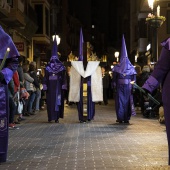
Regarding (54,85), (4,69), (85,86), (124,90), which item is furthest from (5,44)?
(85,86)

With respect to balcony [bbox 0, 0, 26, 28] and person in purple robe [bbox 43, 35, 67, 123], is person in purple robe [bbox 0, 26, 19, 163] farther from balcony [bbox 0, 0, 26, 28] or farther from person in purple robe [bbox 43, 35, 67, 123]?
balcony [bbox 0, 0, 26, 28]

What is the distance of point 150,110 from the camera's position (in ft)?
58.6

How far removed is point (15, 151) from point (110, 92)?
27.3 m

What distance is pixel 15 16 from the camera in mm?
26016

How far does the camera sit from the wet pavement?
26.0ft

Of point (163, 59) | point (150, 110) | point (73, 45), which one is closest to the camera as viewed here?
point (163, 59)

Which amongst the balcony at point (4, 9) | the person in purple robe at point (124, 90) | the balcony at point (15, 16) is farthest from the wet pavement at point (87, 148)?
the balcony at point (15, 16)

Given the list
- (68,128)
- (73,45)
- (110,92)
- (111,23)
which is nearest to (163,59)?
(68,128)

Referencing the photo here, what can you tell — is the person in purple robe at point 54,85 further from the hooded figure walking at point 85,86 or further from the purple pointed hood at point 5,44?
the purple pointed hood at point 5,44

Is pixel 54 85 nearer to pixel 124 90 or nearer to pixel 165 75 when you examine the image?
pixel 124 90

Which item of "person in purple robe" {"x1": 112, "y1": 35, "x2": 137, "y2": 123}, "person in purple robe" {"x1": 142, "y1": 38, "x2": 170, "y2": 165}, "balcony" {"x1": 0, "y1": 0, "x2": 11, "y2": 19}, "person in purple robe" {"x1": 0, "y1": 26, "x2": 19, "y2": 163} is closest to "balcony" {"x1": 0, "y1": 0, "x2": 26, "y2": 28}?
"balcony" {"x1": 0, "y1": 0, "x2": 11, "y2": 19}

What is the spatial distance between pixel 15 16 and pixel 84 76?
11.1 meters

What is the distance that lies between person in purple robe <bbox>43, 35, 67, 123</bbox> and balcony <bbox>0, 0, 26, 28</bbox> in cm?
1036

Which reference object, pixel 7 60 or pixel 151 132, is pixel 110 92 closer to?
pixel 151 132
